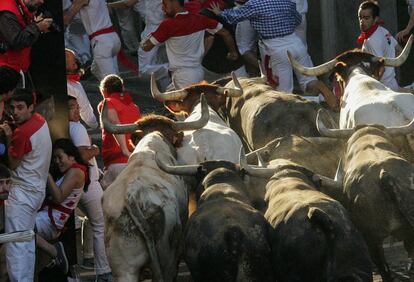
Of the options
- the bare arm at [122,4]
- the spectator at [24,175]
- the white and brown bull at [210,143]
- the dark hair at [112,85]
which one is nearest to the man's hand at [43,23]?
the spectator at [24,175]

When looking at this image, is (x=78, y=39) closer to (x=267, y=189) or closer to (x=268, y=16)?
(x=268, y=16)

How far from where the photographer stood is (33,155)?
49.3 feet

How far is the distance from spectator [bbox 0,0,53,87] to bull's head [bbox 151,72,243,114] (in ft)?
7.53

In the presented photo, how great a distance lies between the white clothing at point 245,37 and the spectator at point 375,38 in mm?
1838

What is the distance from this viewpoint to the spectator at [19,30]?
51.5ft

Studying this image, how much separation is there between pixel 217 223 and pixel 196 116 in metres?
3.63

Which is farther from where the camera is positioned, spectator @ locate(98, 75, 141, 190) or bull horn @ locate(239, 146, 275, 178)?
spectator @ locate(98, 75, 141, 190)

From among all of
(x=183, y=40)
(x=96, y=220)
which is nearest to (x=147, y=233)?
(x=96, y=220)

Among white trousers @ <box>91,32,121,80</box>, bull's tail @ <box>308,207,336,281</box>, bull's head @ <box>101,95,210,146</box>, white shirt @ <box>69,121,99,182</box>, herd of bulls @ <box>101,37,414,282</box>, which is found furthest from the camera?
white trousers @ <box>91,32,121,80</box>

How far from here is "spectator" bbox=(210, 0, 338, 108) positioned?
20.9 m

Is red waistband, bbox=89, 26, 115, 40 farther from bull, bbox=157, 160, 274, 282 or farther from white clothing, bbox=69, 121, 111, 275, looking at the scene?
bull, bbox=157, 160, 274, 282

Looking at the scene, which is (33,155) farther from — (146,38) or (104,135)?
(146,38)

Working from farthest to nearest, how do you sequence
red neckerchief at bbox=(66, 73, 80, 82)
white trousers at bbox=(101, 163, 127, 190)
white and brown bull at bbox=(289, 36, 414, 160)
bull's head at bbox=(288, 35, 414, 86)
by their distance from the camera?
bull's head at bbox=(288, 35, 414, 86) < red neckerchief at bbox=(66, 73, 80, 82) < white trousers at bbox=(101, 163, 127, 190) < white and brown bull at bbox=(289, 36, 414, 160)

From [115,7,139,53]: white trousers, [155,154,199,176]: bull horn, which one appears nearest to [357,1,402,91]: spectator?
Answer: [115,7,139,53]: white trousers
